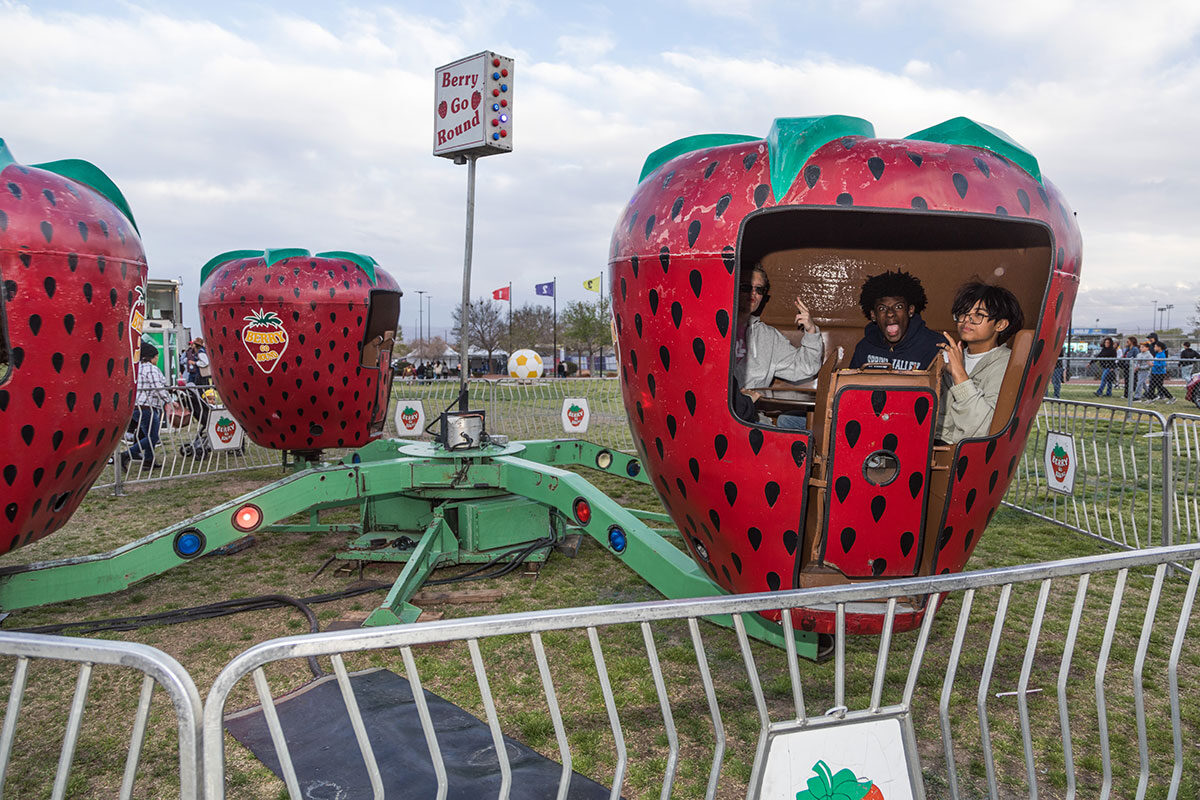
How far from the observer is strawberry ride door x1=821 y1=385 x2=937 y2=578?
2.57 metres

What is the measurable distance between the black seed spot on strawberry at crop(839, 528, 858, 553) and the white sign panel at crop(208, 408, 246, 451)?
684 centimetres

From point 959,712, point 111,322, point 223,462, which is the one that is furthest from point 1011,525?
point 223,462

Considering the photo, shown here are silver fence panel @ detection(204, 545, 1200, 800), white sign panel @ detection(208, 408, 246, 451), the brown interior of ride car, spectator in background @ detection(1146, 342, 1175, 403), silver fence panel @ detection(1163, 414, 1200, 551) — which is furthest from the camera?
spectator in background @ detection(1146, 342, 1175, 403)

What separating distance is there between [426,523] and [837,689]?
3837 millimetres

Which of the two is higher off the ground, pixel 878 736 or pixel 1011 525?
pixel 878 736

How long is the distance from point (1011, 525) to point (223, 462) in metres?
9.20

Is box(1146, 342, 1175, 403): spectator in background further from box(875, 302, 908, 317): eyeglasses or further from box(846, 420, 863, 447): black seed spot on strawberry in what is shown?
box(846, 420, 863, 447): black seed spot on strawberry

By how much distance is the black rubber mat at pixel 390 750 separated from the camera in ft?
9.17

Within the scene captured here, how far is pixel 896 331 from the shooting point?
381 cm

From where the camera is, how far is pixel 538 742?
311 cm

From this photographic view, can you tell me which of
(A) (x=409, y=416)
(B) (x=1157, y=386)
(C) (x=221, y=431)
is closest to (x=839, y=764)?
(C) (x=221, y=431)

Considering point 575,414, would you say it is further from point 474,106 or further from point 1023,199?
point 1023,199

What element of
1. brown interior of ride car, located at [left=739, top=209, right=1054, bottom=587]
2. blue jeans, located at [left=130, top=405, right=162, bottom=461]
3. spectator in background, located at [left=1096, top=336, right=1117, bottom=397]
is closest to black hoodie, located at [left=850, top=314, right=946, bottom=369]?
brown interior of ride car, located at [left=739, top=209, right=1054, bottom=587]

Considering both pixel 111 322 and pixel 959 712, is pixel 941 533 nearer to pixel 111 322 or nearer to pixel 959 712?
pixel 959 712
